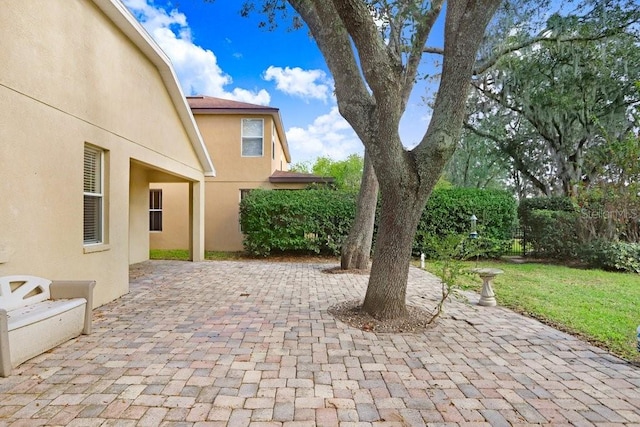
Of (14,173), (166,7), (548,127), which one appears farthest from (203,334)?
(548,127)

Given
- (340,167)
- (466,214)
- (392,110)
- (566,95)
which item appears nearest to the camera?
(392,110)

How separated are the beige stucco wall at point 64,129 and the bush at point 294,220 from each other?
4996 mm

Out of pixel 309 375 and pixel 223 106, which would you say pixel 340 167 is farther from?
pixel 309 375

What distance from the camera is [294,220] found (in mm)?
12375

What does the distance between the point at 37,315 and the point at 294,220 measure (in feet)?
29.3

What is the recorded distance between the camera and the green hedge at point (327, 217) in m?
12.4

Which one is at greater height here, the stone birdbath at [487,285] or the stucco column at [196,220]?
the stucco column at [196,220]

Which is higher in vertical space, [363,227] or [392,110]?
[392,110]

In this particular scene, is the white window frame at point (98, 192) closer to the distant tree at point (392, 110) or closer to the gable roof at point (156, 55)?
the gable roof at point (156, 55)

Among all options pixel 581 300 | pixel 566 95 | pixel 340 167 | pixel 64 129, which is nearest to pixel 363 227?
pixel 581 300

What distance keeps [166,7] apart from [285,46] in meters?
4.03

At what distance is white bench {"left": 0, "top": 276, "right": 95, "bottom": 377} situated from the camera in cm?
338

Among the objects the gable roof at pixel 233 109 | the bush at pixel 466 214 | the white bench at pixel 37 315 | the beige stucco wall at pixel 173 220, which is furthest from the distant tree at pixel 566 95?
the white bench at pixel 37 315

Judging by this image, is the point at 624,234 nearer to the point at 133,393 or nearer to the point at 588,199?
the point at 588,199
